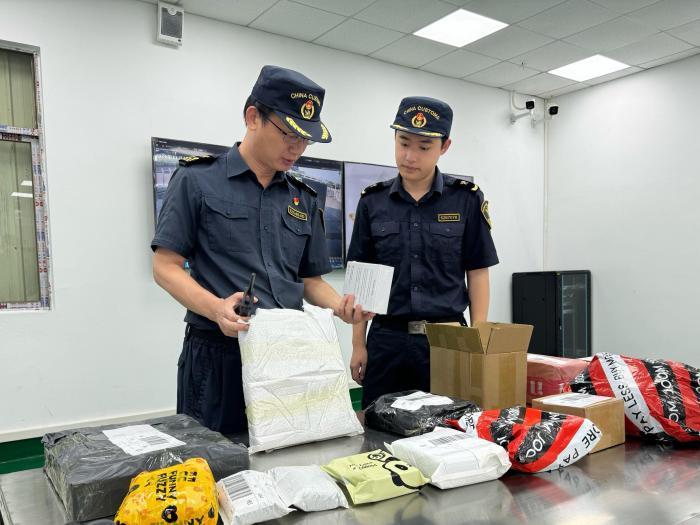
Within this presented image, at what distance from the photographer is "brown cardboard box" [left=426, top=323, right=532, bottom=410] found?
50.9 inches

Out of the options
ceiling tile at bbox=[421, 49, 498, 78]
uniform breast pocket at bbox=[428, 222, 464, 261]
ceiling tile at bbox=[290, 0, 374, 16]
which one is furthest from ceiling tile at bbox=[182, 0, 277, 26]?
uniform breast pocket at bbox=[428, 222, 464, 261]

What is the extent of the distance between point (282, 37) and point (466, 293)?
108 inches

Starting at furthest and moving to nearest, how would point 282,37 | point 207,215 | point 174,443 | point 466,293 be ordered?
point 282,37 → point 466,293 → point 207,215 → point 174,443

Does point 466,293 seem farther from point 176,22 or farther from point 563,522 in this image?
point 176,22

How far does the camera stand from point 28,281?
296 cm

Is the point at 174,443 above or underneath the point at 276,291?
underneath

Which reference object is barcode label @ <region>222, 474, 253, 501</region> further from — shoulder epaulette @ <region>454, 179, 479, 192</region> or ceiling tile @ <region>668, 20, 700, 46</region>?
ceiling tile @ <region>668, 20, 700, 46</region>

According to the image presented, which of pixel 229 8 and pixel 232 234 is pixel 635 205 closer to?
pixel 229 8

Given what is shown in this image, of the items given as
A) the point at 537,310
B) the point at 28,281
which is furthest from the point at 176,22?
the point at 537,310

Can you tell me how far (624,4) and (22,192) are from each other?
3.90 m

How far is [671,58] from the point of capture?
4363 mm

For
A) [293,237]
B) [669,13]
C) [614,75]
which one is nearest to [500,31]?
[669,13]

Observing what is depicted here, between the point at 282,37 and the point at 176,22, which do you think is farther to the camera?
the point at 282,37

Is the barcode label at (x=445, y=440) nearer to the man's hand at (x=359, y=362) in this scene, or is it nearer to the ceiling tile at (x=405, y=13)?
the man's hand at (x=359, y=362)
